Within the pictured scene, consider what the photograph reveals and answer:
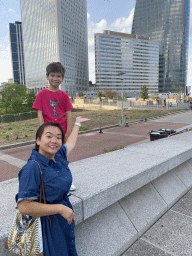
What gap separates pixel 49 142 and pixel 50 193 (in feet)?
1.29

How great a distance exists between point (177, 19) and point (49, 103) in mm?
175494

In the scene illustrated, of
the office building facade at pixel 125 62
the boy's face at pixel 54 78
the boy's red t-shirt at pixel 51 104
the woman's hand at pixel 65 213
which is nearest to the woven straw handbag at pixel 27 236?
the woman's hand at pixel 65 213

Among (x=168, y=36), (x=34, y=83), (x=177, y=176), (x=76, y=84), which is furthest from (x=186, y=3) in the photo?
(x=177, y=176)

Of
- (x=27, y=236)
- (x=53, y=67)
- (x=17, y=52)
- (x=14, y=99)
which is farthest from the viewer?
(x=17, y=52)

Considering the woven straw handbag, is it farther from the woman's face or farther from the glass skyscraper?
the glass skyscraper

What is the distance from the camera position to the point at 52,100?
101 inches

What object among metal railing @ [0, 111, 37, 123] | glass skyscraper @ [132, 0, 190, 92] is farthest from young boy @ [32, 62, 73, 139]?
glass skyscraper @ [132, 0, 190, 92]

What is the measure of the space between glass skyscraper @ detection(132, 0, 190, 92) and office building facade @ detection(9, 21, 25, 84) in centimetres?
11848

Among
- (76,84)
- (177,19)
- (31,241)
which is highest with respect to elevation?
(177,19)

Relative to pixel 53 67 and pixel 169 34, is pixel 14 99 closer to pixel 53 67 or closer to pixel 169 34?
pixel 53 67

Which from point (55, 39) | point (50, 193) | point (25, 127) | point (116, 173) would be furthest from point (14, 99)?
point (55, 39)

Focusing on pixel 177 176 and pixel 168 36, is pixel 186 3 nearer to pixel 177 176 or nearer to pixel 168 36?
pixel 168 36

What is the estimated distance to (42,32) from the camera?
12975 cm

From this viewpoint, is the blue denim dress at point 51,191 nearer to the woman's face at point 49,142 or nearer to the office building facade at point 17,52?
the woman's face at point 49,142
